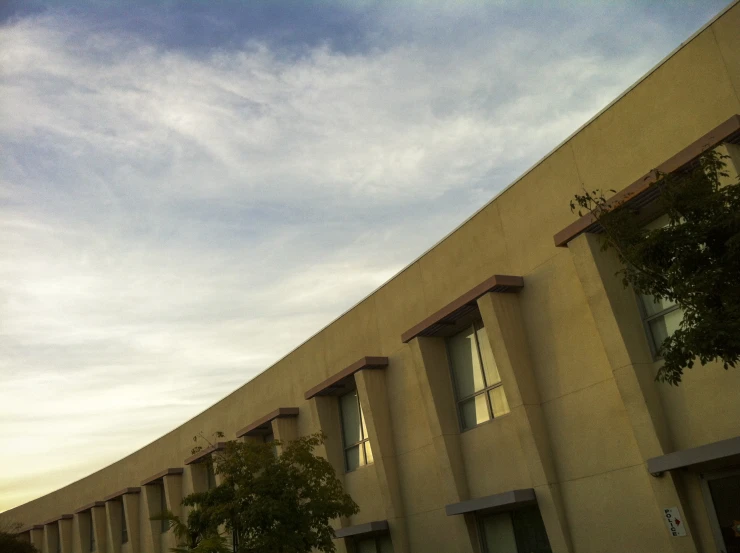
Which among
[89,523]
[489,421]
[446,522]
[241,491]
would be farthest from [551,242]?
[89,523]

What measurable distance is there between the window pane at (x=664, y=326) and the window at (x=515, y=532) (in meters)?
5.45

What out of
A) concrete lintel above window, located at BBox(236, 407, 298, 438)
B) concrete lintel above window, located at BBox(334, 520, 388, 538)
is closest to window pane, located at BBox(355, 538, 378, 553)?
concrete lintel above window, located at BBox(334, 520, 388, 538)

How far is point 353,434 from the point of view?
25734 millimetres

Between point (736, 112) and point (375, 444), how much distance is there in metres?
14.0

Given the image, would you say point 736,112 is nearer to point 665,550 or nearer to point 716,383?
point 716,383

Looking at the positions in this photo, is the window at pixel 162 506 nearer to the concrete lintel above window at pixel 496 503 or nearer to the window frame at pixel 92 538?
the window frame at pixel 92 538

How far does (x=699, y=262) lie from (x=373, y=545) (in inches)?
684

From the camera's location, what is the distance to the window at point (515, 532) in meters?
18.2

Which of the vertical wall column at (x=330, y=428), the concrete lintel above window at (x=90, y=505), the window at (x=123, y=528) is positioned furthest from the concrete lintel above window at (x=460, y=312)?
the concrete lintel above window at (x=90, y=505)

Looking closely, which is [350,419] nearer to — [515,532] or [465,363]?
[465,363]

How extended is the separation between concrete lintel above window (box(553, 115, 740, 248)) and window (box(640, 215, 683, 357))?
42.8 inches

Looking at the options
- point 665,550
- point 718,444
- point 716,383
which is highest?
point 716,383

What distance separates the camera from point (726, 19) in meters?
14.6

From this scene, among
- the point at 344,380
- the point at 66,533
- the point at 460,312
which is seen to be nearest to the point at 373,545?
the point at 344,380
